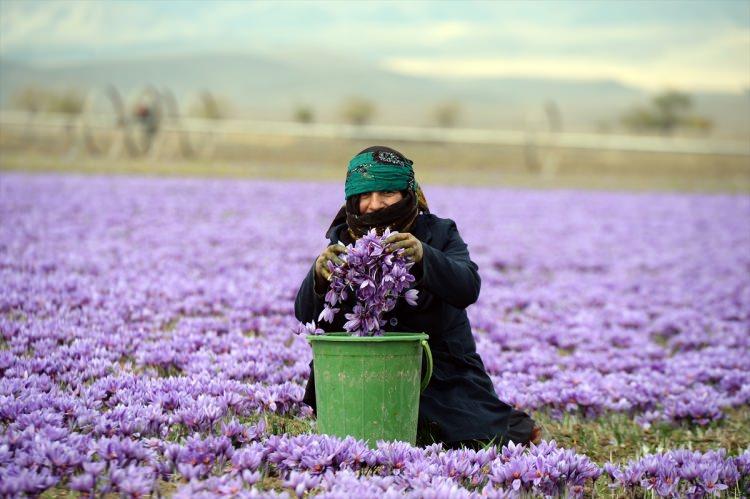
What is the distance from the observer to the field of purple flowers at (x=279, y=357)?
4.23 m

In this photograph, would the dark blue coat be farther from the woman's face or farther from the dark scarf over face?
the woman's face

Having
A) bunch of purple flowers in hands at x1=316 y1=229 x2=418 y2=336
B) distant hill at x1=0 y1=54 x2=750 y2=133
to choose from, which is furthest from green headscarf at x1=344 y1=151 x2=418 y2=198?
distant hill at x1=0 y1=54 x2=750 y2=133

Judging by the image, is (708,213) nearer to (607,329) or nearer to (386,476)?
(607,329)

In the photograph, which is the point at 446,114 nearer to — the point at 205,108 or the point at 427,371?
the point at 205,108

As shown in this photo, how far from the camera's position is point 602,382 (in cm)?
692

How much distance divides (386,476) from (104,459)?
121 cm

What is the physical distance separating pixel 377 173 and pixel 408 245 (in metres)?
0.47

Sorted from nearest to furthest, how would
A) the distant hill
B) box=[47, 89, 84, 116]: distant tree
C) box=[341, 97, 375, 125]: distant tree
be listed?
1. box=[47, 89, 84, 116]: distant tree
2. box=[341, 97, 375, 125]: distant tree
3. the distant hill

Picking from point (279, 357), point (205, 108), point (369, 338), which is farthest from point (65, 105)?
point (369, 338)

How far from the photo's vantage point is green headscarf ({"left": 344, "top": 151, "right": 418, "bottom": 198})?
4.73m

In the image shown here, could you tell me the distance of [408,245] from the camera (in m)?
4.46

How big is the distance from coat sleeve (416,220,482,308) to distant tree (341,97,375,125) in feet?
304

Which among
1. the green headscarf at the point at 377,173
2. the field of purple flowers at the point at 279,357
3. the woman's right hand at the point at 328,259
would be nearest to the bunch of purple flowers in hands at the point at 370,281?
the woman's right hand at the point at 328,259

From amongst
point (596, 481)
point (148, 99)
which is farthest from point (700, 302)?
point (148, 99)
